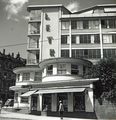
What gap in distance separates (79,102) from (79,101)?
0.10m

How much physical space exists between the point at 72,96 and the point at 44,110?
3.21m

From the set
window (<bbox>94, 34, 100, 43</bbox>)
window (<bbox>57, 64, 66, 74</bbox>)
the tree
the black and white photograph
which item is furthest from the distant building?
the tree

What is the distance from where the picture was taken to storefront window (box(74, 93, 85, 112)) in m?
19.5

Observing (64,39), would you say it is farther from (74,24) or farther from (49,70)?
(49,70)

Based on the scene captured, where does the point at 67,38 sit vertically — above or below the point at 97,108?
above

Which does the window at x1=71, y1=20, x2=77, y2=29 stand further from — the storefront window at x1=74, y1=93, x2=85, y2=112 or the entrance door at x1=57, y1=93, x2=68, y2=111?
the storefront window at x1=74, y1=93, x2=85, y2=112

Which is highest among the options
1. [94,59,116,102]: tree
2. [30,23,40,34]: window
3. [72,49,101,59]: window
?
[30,23,40,34]: window

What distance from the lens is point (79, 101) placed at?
1997cm

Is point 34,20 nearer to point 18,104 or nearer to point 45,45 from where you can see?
point 45,45

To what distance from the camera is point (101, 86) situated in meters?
19.5

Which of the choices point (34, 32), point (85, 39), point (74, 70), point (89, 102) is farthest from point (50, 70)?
point (34, 32)

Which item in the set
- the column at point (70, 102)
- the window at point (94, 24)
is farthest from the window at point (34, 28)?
the column at point (70, 102)

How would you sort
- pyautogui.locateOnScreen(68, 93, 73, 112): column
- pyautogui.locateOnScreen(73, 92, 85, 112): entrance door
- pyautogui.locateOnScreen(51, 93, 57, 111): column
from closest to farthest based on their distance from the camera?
pyautogui.locateOnScreen(73, 92, 85, 112): entrance door, pyautogui.locateOnScreen(68, 93, 73, 112): column, pyautogui.locateOnScreen(51, 93, 57, 111): column

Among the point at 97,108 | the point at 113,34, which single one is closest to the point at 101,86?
the point at 97,108
